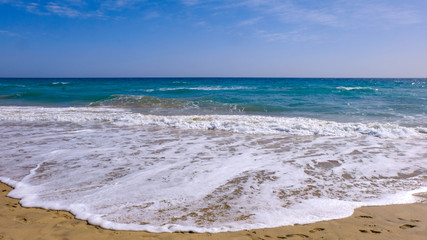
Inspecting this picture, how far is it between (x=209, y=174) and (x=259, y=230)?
6.63 ft

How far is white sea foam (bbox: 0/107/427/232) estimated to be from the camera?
368 centimetres

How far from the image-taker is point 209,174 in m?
5.16

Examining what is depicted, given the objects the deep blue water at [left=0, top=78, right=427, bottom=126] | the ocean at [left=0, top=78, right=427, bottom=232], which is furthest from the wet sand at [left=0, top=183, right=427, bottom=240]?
the deep blue water at [left=0, top=78, right=427, bottom=126]

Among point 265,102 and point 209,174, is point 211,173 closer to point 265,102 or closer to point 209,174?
point 209,174

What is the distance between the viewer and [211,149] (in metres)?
7.07

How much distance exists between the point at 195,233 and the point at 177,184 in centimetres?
156

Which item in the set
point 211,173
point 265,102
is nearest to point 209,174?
point 211,173

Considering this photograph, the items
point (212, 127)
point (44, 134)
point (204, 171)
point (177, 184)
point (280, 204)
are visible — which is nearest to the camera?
point (280, 204)

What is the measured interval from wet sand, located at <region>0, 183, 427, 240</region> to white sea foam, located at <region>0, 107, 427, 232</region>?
0.14m

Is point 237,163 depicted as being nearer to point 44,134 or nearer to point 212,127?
point 212,127

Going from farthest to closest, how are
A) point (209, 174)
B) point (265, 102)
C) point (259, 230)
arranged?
1. point (265, 102)
2. point (209, 174)
3. point (259, 230)

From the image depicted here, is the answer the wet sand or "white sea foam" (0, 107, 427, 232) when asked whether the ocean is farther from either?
the wet sand

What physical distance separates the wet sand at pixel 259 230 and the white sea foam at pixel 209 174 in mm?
140

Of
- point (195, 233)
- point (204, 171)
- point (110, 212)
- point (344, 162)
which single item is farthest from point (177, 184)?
point (344, 162)
